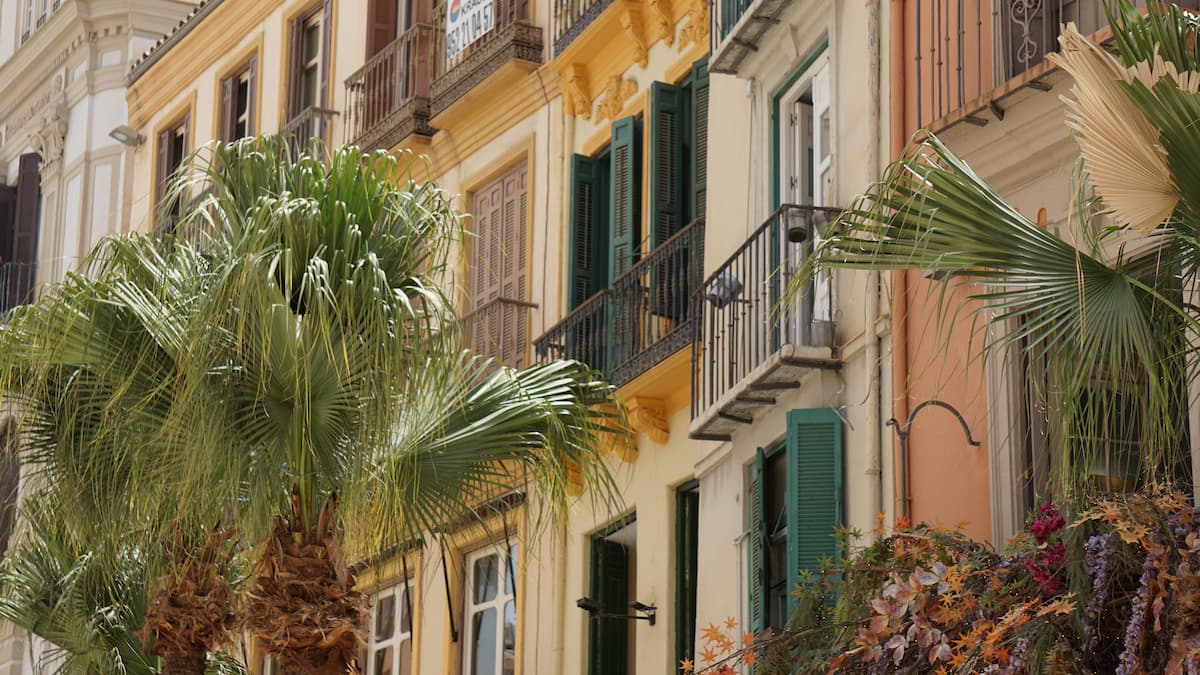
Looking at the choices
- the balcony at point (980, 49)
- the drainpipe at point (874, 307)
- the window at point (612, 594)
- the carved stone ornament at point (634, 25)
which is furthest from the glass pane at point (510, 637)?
the balcony at point (980, 49)

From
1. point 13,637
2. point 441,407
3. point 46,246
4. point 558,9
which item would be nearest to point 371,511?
point 441,407

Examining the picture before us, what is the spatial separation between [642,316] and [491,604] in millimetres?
3511

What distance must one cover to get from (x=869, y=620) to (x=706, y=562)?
4975mm

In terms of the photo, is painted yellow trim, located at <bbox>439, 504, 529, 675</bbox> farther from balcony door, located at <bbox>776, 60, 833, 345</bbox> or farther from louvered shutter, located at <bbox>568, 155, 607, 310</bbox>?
balcony door, located at <bbox>776, 60, 833, 345</bbox>

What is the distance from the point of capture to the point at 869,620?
12047 millimetres

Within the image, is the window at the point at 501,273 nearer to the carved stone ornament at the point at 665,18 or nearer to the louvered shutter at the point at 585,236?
the louvered shutter at the point at 585,236

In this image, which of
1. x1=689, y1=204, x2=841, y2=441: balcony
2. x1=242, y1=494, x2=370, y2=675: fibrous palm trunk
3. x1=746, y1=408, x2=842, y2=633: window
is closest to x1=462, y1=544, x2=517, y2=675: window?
x1=689, y1=204, x2=841, y2=441: balcony

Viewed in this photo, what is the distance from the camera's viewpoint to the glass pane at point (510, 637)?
67.4 feet

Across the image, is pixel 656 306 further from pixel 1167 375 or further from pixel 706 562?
pixel 1167 375

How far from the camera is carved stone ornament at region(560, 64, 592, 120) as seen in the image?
21.1 metres

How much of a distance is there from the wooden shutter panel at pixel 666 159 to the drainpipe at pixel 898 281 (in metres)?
5.05

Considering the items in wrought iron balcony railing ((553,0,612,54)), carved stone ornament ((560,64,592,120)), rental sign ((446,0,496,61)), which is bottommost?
carved stone ornament ((560,64,592,120))

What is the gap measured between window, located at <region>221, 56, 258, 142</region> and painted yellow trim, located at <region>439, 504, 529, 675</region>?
354 inches

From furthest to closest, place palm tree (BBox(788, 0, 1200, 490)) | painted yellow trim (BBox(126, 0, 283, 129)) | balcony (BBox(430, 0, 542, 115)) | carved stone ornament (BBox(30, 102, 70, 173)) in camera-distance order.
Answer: carved stone ornament (BBox(30, 102, 70, 173)) < painted yellow trim (BBox(126, 0, 283, 129)) < balcony (BBox(430, 0, 542, 115)) < palm tree (BBox(788, 0, 1200, 490))
